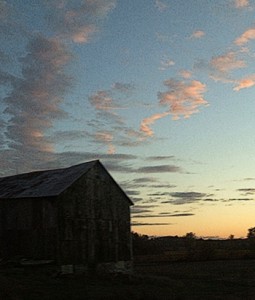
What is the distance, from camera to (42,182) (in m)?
35.2

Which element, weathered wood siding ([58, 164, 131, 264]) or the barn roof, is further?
the barn roof

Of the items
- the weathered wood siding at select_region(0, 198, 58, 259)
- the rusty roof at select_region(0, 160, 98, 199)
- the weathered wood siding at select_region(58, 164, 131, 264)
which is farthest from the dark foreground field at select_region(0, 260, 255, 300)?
the rusty roof at select_region(0, 160, 98, 199)

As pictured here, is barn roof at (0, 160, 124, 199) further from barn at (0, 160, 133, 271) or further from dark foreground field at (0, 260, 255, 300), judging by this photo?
dark foreground field at (0, 260, 255, 300)

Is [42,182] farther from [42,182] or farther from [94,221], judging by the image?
[94,221]

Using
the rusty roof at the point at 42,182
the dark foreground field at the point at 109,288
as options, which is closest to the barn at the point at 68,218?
the rusty roof at the point at 42,182

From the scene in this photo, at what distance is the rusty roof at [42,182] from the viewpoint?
32.9 meters

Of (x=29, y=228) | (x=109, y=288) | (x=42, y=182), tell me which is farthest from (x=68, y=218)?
(x=109, y=288)

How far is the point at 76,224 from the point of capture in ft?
108

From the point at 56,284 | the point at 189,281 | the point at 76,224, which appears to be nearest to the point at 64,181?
the point at 76,224

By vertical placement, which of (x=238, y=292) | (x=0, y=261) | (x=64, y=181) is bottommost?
(x=238, y=292)

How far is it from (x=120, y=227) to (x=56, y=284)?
10558 mm

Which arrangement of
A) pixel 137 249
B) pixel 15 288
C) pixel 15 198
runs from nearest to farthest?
pixel 15 288 < pixel 15 198 < pixel 137 249

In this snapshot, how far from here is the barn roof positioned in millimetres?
32938

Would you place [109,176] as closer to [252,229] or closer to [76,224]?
[76,224]
